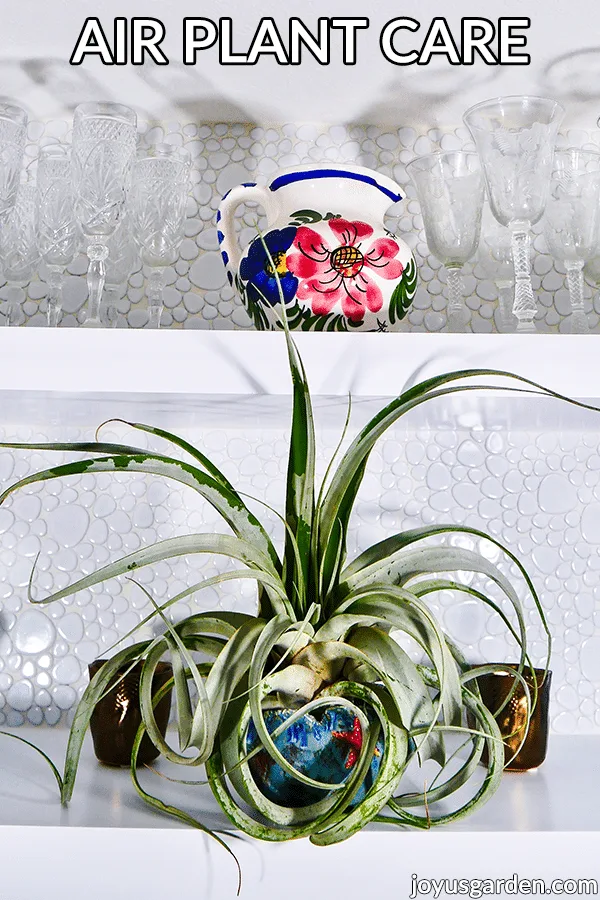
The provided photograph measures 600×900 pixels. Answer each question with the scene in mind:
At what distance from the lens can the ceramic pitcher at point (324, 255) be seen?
2.61 ft

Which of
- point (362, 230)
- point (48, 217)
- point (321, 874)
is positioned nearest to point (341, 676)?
point (321, 874)

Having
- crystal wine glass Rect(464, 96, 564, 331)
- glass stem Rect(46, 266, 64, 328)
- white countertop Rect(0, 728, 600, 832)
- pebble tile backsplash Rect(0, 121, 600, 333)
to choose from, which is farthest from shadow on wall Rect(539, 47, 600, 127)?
white countertop Rect(0, 728, 600, 832)

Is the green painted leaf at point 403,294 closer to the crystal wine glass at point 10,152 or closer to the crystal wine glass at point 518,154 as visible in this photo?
the crystal wine glass at point 518,154

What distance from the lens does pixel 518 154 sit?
2.69 ft

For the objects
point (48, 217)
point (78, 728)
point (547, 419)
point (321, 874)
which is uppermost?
point (48, 217)

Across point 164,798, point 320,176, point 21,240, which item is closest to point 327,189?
point 320,176

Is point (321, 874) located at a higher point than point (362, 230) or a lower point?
lower

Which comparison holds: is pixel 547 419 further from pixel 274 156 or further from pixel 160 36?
pixel 160 36

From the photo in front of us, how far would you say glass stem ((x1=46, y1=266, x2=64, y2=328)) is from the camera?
3.06ft

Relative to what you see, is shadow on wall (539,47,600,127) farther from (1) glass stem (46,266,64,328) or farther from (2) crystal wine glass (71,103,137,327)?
(1) glass stem (46,266,64,328)

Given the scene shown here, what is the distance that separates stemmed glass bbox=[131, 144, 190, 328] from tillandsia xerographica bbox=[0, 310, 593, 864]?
11.9 inches

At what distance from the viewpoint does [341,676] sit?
2.23 ft

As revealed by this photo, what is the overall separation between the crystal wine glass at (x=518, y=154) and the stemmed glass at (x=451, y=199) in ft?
0.11

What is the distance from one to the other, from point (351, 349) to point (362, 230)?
155mm
